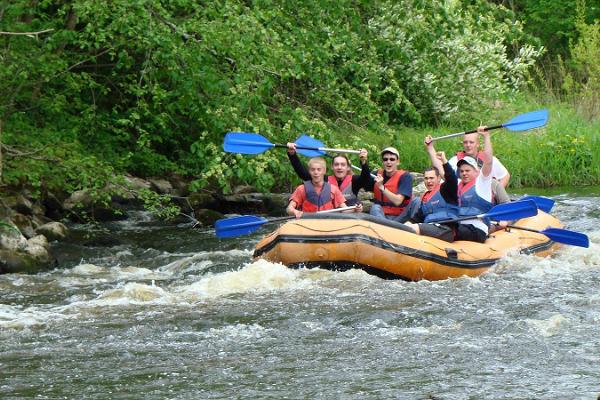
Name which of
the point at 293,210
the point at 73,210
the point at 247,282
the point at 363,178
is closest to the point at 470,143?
the point at 363,178

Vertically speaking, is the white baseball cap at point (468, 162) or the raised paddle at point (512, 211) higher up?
the white baseball cap at point (468, 162)

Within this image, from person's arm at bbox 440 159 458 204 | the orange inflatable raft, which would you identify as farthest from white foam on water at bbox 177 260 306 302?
person's arm at bbox 440 159 458 204

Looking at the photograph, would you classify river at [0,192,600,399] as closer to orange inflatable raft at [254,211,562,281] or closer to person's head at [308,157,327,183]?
orange inflatable raft at [254,211,562,281]

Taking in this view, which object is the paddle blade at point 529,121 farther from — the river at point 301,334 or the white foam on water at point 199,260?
the white foam on water at point 199,260

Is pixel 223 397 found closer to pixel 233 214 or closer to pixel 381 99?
pixel 233 214

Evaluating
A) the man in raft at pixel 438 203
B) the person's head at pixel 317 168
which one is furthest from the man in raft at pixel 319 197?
the man in raft at pixel 438 203

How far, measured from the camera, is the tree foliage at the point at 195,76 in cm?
1029

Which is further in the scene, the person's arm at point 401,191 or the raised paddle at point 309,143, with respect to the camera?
the raised paddle at point 309,143

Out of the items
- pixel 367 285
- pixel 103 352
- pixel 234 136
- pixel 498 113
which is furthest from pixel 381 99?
pixel 103 352

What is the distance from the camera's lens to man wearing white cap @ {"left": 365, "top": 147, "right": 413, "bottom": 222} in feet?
31.8

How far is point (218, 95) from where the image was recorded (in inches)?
429

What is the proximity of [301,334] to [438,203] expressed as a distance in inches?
115

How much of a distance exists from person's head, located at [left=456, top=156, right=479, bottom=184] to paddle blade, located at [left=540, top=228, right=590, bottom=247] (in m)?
0.82

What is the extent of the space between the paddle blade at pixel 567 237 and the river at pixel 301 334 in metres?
0.18
